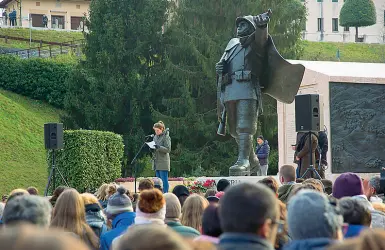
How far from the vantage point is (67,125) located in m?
35.9

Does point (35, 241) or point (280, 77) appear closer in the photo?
point (35, 241)

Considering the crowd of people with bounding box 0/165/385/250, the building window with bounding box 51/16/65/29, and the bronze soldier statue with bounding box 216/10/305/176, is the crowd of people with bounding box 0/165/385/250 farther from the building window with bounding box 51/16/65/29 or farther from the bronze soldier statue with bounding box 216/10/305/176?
the building window with bounding box 51/16/65/29

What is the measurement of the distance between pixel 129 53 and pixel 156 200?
3088 cm

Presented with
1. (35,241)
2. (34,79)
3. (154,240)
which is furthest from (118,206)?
(34,79)

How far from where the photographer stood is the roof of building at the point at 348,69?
22109 mm

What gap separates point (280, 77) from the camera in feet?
51.4

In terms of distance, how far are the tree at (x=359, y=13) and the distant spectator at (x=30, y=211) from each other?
7837 cm

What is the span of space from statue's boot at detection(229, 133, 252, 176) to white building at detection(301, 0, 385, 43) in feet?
248

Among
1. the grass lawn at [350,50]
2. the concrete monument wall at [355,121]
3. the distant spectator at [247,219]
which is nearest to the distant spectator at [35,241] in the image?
the distant spectator at [247,219]

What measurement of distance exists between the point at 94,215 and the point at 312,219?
3.51m

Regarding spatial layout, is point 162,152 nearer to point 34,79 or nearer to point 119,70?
point 119,70

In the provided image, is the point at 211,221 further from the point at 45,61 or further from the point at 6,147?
the point at 45,61

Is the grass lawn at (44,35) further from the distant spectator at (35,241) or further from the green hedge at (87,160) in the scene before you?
the distant spectator at (35,241)

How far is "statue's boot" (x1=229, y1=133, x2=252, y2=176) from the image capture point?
15641 mm
